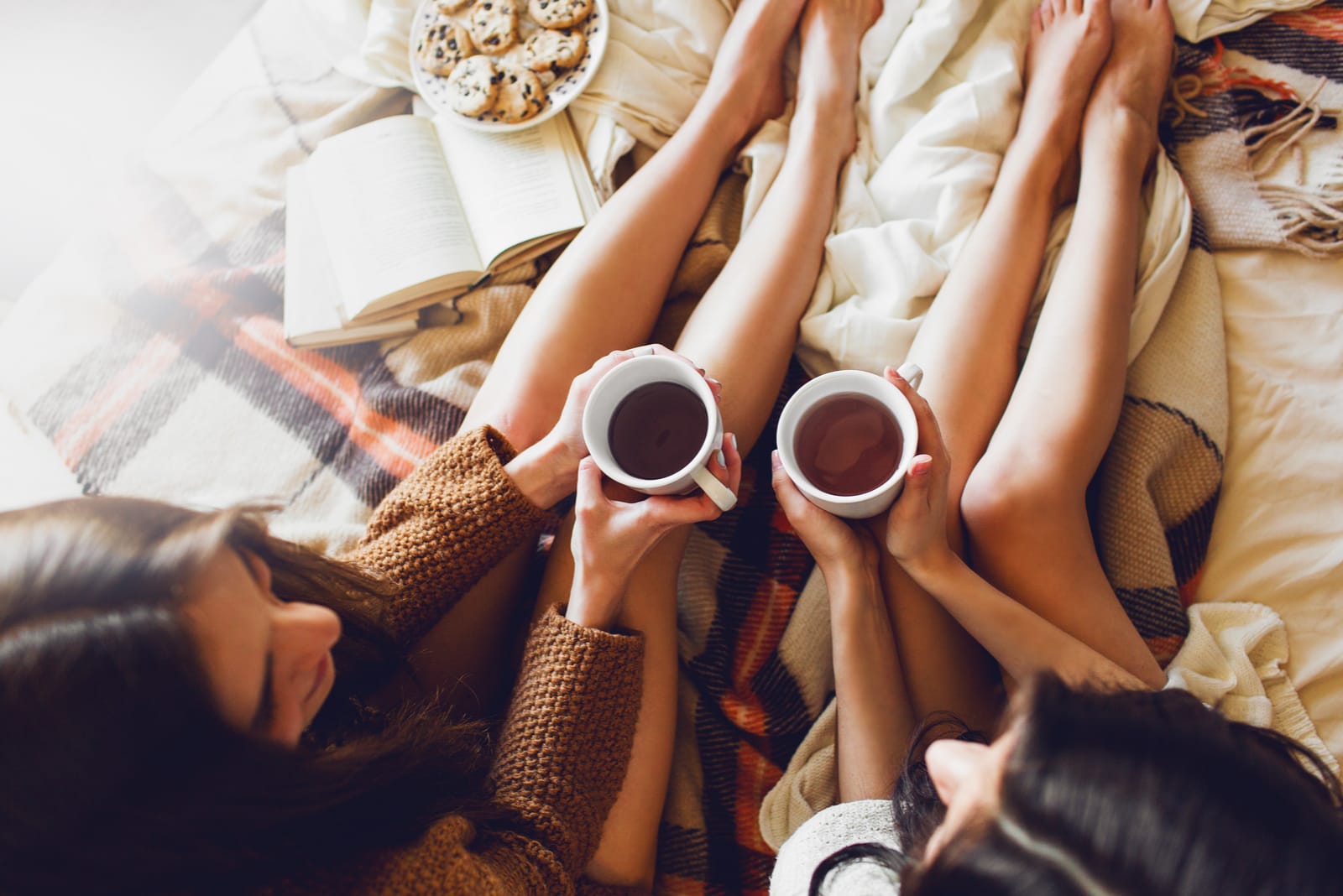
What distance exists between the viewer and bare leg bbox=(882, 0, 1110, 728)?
31.0 inches

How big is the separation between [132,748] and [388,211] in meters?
0.72

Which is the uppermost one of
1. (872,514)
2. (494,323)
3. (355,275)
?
(355,275)

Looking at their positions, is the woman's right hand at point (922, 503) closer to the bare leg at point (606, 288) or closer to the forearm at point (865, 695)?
the forearm at point (865, 695)

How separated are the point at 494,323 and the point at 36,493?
1.89 feet

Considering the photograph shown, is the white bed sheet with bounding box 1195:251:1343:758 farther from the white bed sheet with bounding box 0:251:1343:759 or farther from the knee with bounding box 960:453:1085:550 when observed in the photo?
the knee with bounding box 960:453:1085:550

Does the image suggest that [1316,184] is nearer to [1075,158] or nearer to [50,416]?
[1075,158]

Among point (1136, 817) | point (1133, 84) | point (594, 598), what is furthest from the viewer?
point (1133, 84)

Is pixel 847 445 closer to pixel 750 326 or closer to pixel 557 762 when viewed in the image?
pixel 750 326

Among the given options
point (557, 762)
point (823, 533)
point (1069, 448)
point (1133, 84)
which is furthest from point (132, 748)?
point (1133, 84)

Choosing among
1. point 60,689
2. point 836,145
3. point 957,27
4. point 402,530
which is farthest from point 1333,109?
point 60,689

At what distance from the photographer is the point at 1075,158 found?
987 millimetres

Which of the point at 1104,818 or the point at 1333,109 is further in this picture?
the point at 1333,109

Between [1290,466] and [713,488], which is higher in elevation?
[713,488]

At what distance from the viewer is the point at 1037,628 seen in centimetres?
71
